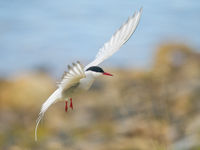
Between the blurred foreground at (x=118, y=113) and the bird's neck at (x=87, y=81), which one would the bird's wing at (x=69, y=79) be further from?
the blurred foreground at (x=118, y=113)

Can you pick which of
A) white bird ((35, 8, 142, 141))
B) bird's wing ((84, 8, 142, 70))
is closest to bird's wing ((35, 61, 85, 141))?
white bird ((35, 8, 142, 141))

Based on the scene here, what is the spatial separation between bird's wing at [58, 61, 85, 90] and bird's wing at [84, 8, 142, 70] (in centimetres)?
36

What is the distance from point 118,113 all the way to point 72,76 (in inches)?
253

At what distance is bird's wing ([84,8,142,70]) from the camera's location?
1983 mm

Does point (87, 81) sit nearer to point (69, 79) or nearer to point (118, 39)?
point (69, 79)

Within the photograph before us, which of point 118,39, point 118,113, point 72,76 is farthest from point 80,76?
point 118,113

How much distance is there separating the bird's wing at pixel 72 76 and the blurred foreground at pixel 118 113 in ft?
12.4

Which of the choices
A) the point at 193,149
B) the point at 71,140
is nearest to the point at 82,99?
the point at 71,140

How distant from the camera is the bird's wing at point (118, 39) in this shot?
198cm

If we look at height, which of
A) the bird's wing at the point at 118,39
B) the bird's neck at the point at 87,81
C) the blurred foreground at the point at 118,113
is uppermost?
the bird's wing at the point at 118,39

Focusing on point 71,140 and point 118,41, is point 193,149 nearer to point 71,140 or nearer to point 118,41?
point 71,140

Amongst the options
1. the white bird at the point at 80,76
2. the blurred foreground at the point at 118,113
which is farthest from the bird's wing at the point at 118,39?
the blurred foreground at the point at 118,113

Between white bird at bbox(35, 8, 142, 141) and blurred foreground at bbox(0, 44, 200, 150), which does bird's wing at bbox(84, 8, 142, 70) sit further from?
blurred foreground at bbox(0, 44, 200, 150)

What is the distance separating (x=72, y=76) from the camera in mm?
1684
